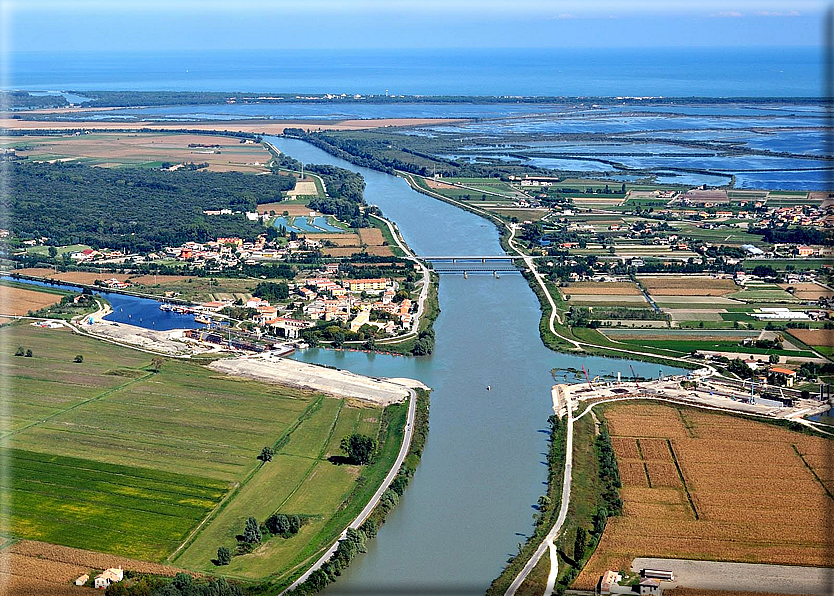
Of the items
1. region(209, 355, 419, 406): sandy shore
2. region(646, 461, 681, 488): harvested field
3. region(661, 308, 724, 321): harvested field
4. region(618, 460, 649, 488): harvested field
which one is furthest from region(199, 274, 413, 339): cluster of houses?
region(646, 461, 681, 488): harvested field

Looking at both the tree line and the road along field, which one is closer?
the road along field

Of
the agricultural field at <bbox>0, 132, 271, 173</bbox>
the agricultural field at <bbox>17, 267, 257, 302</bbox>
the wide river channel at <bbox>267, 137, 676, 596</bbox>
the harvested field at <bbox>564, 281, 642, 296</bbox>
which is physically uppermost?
the agricultural field at <bbox>0, 132, 271, 173</bbox>

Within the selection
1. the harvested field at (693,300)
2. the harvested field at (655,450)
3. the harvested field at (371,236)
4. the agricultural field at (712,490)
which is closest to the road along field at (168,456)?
the agricultural field at (712,490)

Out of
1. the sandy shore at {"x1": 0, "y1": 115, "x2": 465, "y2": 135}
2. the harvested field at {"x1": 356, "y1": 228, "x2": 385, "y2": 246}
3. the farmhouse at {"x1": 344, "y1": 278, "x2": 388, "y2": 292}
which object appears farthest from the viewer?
the sandy shore at {"x1": 0, "y1": 115, "x2": 465, "y2": 135}

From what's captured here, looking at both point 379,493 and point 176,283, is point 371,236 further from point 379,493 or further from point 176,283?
point 379,493

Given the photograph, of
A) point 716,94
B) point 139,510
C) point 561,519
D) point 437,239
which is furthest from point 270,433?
point 716,94

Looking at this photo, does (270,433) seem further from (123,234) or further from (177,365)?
(123,234)

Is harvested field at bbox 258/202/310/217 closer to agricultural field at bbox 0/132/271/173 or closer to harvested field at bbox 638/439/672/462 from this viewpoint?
agricultural field at bbox 0/132/271/173
